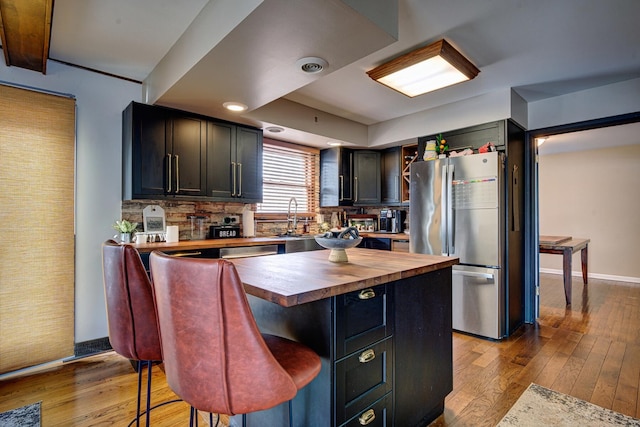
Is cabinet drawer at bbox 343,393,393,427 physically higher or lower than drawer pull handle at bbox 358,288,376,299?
lower

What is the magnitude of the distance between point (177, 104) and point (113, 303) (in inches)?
78.1

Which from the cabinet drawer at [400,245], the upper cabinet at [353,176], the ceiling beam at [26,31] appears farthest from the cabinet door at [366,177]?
the ceiling beam at [26,31]

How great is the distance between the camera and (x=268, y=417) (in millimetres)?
1539

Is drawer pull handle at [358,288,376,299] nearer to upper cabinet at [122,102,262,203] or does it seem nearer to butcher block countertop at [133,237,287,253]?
butcher block countertop at [133,237,287,253]

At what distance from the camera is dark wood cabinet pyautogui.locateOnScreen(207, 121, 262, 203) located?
3.29 metres

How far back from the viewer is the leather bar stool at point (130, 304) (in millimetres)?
1460

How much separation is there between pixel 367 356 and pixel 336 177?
3.40 m

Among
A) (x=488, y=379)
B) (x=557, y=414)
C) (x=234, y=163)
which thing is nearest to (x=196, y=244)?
(x=234, y=163)

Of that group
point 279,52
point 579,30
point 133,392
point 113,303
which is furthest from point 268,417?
point 579,30

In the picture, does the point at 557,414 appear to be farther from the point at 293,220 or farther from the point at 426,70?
the point at 293,220

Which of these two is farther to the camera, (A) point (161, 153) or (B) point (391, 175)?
(B) point (391, 175)

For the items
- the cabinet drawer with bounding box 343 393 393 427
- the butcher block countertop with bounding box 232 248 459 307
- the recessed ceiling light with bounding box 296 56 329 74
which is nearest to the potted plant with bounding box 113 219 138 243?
the butcher block countertop with bounding box 232 248 459 307

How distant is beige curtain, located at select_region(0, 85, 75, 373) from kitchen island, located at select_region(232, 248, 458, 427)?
185cm

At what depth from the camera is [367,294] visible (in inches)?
56.4
